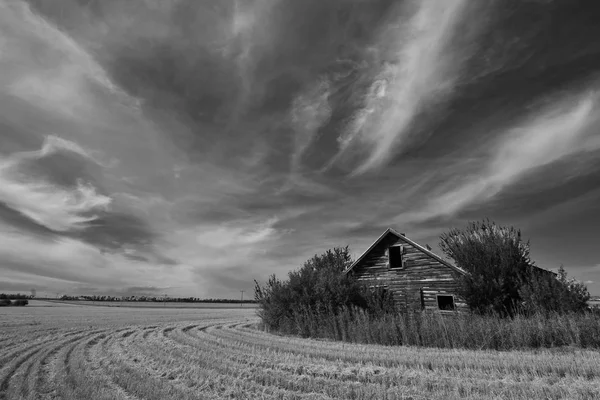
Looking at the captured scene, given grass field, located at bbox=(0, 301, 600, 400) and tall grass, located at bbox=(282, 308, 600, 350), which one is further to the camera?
tall grass, located at bbox=(282, 308, 600, 350)

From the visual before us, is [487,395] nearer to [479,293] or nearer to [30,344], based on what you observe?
[479,293]

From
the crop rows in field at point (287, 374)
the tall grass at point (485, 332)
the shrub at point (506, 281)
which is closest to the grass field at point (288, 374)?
the crop rows in field at point (287, 374)

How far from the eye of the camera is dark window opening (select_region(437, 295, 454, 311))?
25.7 metres

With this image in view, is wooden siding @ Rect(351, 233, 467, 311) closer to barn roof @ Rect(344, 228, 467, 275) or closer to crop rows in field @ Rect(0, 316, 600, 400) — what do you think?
barn roof @ Rect(344, 228, 467, 275)

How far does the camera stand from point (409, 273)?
27.5 meters

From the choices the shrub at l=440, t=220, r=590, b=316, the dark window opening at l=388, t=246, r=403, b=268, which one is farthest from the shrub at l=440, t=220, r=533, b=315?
the dark window opening at l=388, t=246, r=403, b=268

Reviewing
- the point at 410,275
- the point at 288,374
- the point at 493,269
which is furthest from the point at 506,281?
the point at 288,374

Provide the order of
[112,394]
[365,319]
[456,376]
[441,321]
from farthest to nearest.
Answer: [365,319]
[441,321]
[456,376]
[112,394]

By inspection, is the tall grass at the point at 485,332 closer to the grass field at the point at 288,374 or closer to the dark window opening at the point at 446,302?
the grass field at the point at 288,374

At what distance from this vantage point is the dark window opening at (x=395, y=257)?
2905 cm

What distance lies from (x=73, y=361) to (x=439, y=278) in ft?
75.9

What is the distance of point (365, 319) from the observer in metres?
18.9

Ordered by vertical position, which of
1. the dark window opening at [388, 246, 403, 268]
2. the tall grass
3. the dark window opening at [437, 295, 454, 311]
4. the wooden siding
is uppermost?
the dark window opening at [388, 246, 403, 268]

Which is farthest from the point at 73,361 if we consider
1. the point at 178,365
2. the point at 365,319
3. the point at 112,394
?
the point at 365,319
